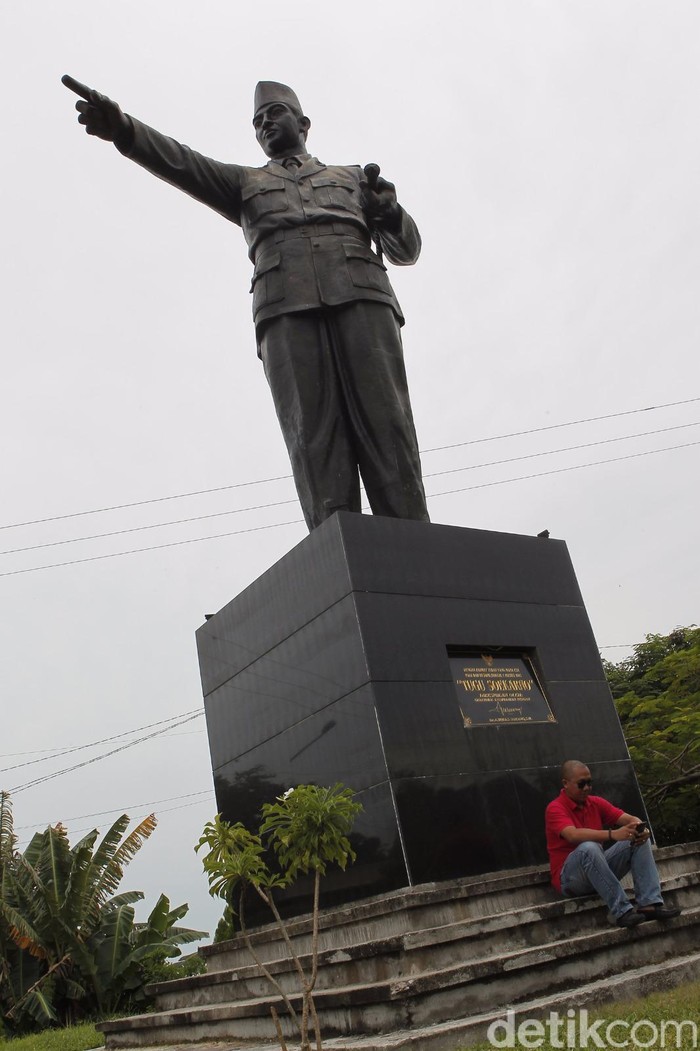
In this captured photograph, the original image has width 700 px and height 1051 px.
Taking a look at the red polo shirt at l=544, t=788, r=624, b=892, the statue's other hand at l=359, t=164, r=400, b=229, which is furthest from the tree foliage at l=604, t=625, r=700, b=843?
the statue's other hand at l=359, t=164, r=400, b=229

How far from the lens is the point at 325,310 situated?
6734 millimetres

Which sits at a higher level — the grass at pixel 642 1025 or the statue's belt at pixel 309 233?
the statue's belt at pixel 309 233

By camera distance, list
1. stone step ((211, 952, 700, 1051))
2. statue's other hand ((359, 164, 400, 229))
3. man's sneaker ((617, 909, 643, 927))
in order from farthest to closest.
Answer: statue's other hand ((359, 164, 400, 229))
man's sneaker ((617, 909, 643, 927))
stone step ((211, 952, 700, 1051))

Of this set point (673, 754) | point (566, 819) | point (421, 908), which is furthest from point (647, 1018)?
point (673, 754)

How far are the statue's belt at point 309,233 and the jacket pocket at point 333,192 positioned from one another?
16 centimetres

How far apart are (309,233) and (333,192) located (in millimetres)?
434

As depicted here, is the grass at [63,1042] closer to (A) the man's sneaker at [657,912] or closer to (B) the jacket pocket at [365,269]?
(A) the man's sneaker at [657,912]

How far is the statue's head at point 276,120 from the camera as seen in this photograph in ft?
23.7

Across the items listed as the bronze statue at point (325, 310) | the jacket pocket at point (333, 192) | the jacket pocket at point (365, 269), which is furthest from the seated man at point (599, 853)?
the jacket pocket at point (333, 192)

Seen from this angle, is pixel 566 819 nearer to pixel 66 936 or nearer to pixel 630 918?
pixel 630 918

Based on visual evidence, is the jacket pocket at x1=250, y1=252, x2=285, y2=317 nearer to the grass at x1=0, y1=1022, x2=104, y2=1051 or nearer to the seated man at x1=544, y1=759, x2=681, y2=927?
the seated man at x1=544, y1=759, x2=681, y2=927

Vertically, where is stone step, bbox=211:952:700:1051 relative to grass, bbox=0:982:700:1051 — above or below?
above

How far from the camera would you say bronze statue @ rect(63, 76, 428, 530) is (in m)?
6.48

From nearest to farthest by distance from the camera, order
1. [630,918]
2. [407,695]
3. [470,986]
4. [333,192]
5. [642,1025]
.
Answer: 1. [642,1025]
2. [470,986]
3. [630,918]
4. [407,695]
5. [333,192]
